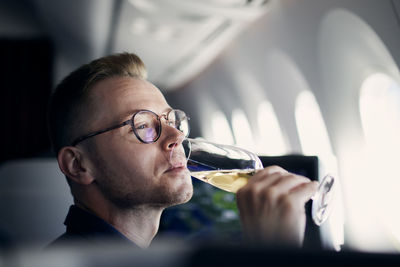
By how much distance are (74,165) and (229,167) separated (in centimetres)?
35

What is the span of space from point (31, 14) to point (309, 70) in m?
4.01

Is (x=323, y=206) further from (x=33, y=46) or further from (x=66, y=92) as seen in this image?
(x=33, y=46)

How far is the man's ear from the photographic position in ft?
2.81

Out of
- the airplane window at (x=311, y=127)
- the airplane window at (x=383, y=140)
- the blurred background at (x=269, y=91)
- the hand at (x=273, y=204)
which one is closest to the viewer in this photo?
the hand at (x=273, y=204)

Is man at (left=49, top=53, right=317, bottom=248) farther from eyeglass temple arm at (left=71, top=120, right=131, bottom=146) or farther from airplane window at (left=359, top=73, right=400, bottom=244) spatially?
airplane window at (left=359, top=73, right=400, bottom=244)

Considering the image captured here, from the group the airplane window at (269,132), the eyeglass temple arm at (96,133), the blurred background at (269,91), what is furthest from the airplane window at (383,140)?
the eyeglass temple arm at (96,133)

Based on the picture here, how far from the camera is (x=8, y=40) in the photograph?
499 cm

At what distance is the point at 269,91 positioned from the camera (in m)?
2.80

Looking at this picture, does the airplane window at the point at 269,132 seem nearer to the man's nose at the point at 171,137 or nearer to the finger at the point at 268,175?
the man's nose at the point at 171,137

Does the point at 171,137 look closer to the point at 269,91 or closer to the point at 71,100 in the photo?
the point at 71,100

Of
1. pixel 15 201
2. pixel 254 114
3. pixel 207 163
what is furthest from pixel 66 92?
pixel 254 114

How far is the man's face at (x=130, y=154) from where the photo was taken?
32.4 inches

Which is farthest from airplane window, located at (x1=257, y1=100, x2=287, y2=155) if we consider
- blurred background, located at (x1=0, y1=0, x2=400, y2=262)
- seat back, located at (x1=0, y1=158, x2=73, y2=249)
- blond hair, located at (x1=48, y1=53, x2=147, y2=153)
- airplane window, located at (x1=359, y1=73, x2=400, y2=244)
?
blond hair, located at (x1=48, y1=53, x2=147, y2=153)

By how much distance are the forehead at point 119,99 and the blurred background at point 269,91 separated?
0.41 ft
